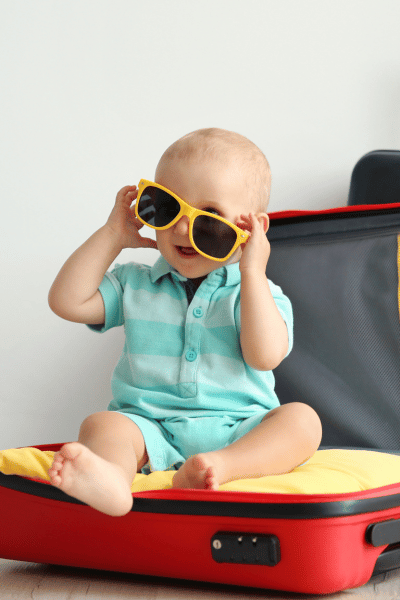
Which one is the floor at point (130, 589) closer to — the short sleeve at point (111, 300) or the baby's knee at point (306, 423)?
the baby's knee at point (306, 423)

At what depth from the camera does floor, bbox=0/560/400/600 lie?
0.64 m

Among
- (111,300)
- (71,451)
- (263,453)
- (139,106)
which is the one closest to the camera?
(71,451)

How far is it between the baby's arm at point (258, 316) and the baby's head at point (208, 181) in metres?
0.06

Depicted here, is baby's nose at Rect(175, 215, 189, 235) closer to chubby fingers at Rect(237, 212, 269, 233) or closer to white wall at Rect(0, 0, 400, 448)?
chubby fingers at Rect(237, 212, 269, 233)

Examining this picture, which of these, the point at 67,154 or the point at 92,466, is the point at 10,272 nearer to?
the point at 67,154

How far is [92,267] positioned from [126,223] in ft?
0.30

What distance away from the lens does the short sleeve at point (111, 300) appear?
37.2 inches

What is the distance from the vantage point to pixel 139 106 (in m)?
1.47

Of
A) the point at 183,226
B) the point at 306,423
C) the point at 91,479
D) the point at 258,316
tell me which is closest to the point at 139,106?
the point at 183,226

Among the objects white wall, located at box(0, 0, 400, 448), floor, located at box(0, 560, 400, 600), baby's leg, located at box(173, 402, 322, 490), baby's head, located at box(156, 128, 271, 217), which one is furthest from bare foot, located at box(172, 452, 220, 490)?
white wall, located at box(0, 0, 400, 448)

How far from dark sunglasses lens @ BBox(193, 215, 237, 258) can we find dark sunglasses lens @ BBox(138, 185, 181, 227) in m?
0.04

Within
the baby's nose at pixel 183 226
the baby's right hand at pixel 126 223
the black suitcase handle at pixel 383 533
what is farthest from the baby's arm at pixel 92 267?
the black suitcase handle at pixel 383 533

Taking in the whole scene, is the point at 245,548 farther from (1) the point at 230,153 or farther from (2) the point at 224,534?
(1) the point at 230,153

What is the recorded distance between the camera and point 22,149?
4.74 ft
